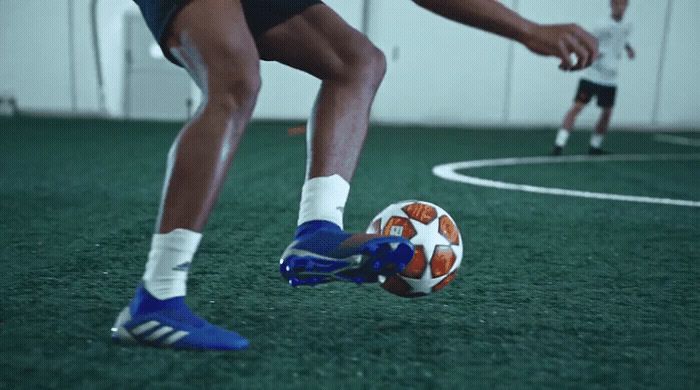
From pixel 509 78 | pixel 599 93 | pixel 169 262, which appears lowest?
pixel 509 78

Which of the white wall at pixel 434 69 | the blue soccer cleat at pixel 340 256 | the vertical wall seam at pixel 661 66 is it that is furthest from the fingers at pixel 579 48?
the vertical wall seam at pixel 661 66

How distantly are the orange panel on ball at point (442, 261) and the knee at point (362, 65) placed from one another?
505mm

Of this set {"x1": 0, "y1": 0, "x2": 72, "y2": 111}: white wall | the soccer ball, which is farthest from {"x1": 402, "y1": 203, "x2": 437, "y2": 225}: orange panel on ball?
{"x1": 0, "y1": 0, "x2": 72, "y2": 111}: white wall

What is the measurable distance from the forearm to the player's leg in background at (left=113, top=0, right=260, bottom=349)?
449mm

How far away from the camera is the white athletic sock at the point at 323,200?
2.04 m

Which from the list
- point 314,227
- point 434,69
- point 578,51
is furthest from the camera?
point 434,69

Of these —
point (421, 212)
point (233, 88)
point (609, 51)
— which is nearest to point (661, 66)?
point (609, 51)

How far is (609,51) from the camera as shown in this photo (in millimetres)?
8555

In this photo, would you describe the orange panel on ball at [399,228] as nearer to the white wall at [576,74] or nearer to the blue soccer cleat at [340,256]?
the blue soccer cleat at [340,256]

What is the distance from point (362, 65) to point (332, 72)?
0.28 ft

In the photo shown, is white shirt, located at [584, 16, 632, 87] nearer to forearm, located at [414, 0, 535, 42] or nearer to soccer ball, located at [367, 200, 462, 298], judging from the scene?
soccer ball, located at [367, 200, 462, 298]

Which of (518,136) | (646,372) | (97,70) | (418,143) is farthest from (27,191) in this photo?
(97,70)

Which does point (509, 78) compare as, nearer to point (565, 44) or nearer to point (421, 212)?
point (421, 212)

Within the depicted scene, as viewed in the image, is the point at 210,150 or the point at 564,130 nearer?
the point at 210,150
